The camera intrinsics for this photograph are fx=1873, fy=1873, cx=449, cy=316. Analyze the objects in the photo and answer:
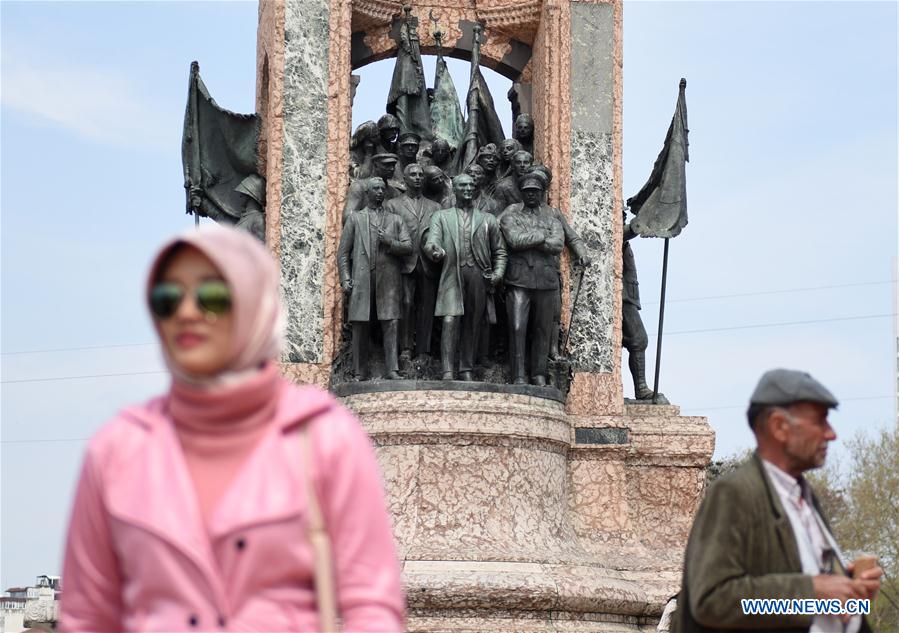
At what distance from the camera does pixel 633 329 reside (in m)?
18.1

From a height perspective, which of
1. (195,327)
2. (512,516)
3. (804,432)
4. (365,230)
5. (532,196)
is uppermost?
(532,196)

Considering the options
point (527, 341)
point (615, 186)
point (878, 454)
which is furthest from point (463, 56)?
point (878, 454)

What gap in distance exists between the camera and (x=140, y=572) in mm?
4574

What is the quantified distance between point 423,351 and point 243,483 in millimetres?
11949

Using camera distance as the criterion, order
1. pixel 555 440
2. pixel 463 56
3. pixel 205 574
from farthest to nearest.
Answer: pixel 463 56, pixel 555 440, pixel 205 574

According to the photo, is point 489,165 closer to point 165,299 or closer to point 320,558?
point 165,299

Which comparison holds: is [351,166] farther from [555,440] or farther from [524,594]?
[524,594]

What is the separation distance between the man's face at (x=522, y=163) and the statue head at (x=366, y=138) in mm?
1349

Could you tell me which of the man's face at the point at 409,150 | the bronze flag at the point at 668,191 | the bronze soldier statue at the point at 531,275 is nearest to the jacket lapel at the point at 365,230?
the man's face at the point at 409,150

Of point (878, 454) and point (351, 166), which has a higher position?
point (351, 166)

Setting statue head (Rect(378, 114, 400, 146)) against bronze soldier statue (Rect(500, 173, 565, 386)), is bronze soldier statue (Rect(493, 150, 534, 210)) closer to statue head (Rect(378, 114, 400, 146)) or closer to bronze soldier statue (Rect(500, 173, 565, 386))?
bronze soldier statue (Rect(500, 173, 565, 386))

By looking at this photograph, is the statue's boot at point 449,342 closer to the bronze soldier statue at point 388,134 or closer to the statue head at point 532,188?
the statue head at point 532,188

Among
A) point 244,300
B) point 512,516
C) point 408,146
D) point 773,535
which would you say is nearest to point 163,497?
point 244,300
